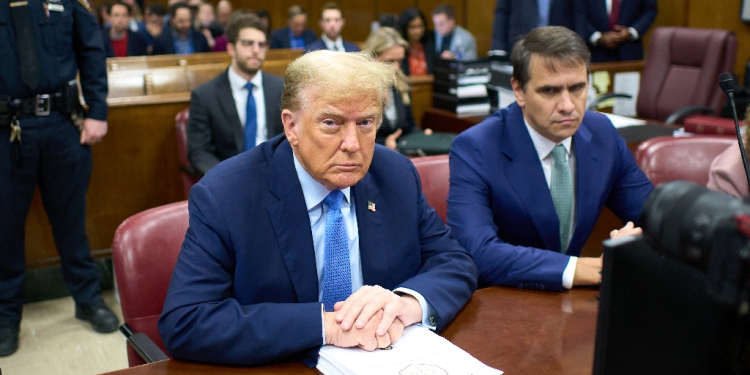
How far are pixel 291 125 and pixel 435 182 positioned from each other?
29.8 inches

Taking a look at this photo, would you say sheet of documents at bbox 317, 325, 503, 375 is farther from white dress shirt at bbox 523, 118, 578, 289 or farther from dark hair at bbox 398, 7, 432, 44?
dark hair at bbox 398, 7, 432, 44

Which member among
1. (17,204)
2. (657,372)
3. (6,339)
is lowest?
(6,339)

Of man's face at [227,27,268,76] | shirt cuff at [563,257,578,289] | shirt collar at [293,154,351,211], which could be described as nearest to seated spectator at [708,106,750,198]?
shirt cuff at [563,257,578,289]

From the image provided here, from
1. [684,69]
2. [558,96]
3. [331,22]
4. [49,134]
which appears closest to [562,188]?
[558,96]

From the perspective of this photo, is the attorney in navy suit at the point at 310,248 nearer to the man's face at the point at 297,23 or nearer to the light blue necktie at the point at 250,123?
the light blue necktie at the point at 250,123

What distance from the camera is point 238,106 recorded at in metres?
3.64

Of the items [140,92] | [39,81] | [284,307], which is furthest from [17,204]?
[284,307]

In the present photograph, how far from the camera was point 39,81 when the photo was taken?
2881 millimetres

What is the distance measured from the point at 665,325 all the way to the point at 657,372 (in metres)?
0.06

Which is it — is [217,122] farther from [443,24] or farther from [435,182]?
[443,24]

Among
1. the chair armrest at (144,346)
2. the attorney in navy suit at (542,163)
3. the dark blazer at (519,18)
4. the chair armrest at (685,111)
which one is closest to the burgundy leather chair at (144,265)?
the chair armrest at (144,346)

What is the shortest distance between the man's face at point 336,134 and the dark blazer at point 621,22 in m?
4.38

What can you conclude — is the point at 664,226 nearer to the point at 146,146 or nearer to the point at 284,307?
the point at 284,307

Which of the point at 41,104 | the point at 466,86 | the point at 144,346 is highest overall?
the point at 41,104
